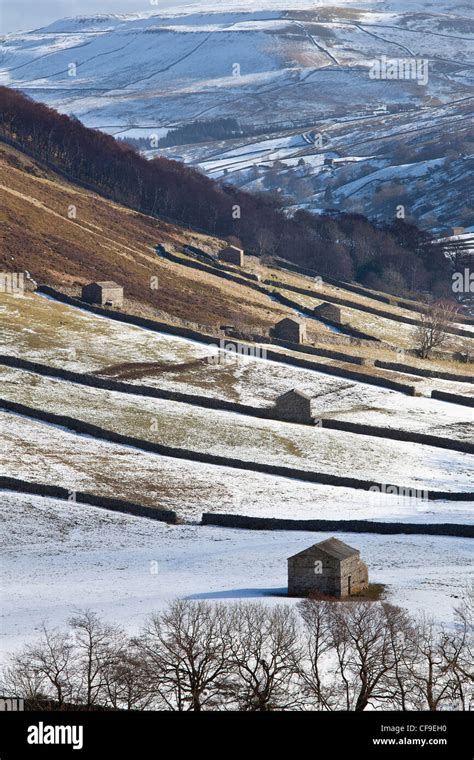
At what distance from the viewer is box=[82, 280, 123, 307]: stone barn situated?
348 feet

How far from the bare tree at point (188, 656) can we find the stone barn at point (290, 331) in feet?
211

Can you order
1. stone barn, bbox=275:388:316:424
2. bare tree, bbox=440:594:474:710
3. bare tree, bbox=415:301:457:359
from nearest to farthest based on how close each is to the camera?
bare tree, bbox=440:594:474:710 → stone barn, bbox=275:388:316:424 → bare tree, bbox=415:301:457:359

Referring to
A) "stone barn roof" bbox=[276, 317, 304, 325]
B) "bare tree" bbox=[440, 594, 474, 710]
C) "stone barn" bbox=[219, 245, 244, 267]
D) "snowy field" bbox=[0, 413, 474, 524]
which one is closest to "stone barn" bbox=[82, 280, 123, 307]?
"stone barn roof" bbox=[276, 317, 304, 325]

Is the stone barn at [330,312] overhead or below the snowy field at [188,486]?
overhead

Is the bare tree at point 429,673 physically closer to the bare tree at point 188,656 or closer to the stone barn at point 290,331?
the bare tree at point 188,656

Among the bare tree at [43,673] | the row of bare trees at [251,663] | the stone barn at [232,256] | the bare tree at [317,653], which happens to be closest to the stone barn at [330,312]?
the stone barn at [232,256]

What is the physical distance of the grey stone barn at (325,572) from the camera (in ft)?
151

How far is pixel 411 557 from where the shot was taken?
53.1 m

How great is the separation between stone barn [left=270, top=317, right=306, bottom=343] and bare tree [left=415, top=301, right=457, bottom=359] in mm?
12003

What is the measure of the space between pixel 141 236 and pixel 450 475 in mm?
75500

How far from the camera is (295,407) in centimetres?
7981

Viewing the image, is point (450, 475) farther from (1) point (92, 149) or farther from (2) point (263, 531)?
(1) point (92, 149)

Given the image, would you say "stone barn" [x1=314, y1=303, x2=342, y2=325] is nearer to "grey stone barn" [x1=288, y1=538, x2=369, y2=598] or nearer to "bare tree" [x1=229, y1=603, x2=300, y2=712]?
"grey stone barn" [x1=288, y1=538, x2=369, y2=598]
